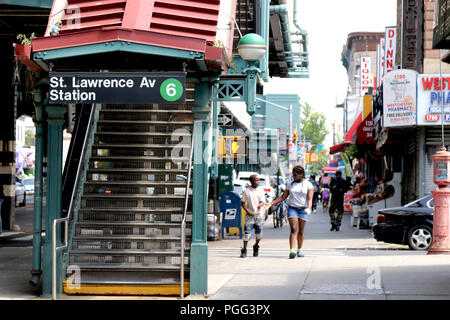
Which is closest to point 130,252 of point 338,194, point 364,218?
point 338,194

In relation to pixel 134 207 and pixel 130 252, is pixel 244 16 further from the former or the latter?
pixel 130 252

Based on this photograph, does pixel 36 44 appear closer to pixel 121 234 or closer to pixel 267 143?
pixel 121 234

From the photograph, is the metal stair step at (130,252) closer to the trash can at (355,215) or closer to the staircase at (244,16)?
the staircase at (244,16)

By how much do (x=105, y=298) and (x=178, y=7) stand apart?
4499 millimetres

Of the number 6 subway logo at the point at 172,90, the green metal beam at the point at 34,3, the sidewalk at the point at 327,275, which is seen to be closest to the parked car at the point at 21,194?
the sidewalk at the point at 327,275

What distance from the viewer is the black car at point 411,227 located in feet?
63.2

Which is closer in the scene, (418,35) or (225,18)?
(225,18)

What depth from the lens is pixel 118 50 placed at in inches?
435

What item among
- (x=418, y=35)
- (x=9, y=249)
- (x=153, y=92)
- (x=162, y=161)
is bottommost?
(x=9, y=249)

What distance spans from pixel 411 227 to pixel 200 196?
8865 mm

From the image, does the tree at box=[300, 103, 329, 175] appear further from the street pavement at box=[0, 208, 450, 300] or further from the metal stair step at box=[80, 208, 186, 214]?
the metal stair step at box=[80, 208, 186, 214]

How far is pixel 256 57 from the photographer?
1420cm
